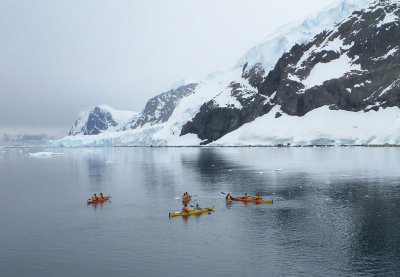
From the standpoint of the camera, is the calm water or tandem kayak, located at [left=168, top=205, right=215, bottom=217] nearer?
the calm water

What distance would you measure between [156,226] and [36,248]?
12507 millimetres

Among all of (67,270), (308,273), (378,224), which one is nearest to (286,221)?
(378,224)

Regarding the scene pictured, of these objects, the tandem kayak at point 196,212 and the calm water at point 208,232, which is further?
the tandem kayak at point 196,212

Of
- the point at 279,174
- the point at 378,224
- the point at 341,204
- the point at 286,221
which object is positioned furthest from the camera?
the point at 279,174

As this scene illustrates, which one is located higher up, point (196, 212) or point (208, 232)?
point (196, 212)

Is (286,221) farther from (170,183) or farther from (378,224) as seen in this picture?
(170,183)

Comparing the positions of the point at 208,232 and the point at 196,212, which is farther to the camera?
the point at 196,212

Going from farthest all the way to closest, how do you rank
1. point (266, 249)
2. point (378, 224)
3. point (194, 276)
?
point (378, 224)
point (266, 249)
point (194, 276)

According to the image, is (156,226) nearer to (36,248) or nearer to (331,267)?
(36,248)

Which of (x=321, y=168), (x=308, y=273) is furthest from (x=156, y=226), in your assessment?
(x=321, y=168)

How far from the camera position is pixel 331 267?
104 feet

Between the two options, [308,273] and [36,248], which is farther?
[36,248]

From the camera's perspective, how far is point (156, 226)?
46.2 metres

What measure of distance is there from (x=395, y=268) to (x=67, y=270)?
2355 centimetres
